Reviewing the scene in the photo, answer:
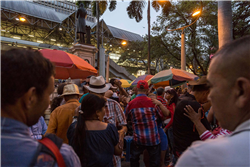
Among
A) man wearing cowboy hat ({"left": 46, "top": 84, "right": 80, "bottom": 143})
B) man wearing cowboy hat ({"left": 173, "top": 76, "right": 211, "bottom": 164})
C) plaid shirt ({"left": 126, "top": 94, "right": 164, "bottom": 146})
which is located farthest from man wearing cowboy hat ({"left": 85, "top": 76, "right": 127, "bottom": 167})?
man wearing cowboy hat ({"left": 173, "top": 76, "right": 211, "bottom": 164})

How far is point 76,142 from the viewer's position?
2105 mm

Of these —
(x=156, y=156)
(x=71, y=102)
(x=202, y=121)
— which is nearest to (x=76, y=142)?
(x=71, y=102)

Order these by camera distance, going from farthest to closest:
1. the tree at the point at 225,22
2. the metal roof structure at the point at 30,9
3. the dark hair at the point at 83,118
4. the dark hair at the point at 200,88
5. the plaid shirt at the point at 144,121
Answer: the metal roof structure at the point at 30,9, the tree at the point at 225,22, the plaid shirt at the point at 144,121, the dark hair at the point at 200,88, the dark hair at the point at 83,118

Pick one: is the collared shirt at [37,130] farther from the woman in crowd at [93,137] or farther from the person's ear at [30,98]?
the person's ear at [30,98]

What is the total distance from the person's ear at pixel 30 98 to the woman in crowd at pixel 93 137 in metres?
1.33

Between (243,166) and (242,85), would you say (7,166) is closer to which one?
(243,166)

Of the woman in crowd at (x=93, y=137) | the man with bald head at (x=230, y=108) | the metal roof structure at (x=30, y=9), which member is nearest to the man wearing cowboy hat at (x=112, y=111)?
the woman in crowd at (x=93, y=137)

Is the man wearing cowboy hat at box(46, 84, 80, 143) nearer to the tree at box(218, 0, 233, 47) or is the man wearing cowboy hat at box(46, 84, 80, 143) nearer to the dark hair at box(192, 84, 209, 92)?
the dark hair at box(192, 84, 209, 92)

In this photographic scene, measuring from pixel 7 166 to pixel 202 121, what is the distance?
2.42 metres

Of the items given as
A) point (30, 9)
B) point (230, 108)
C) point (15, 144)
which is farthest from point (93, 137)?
point (30, 9)

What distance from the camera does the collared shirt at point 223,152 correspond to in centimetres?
63

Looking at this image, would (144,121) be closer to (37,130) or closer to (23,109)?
(37,130)

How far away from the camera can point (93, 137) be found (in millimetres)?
2205

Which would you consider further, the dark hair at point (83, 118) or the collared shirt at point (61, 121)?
the collared shirt at point (61, 121)
